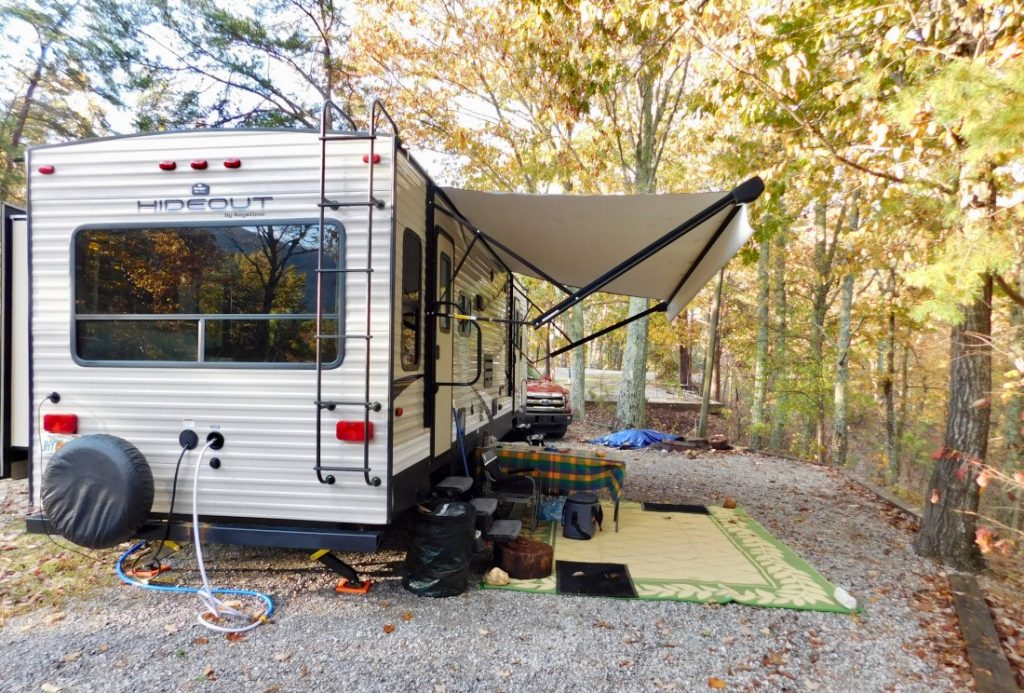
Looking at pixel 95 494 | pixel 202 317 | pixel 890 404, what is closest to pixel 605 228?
pixel 202 317

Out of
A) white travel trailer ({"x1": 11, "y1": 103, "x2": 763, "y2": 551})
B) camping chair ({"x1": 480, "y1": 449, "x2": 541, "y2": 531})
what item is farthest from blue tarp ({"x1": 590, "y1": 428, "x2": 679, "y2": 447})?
white travel trailer ({"x1": 11, "y1": 103, "x2": 763, "y2": 551})

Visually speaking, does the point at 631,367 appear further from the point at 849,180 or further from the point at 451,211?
the point at 451,211

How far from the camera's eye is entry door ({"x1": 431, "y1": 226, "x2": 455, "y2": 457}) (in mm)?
4195

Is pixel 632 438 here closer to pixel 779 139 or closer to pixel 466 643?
pixel 779 139

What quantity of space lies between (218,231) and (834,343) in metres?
14.1

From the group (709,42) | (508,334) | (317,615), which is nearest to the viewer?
(317,615)

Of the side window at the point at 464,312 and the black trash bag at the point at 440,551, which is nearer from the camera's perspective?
the black trash bag at the point at 440,551

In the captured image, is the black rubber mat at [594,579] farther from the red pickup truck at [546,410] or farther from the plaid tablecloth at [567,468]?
the red pickup truck at [546,410]

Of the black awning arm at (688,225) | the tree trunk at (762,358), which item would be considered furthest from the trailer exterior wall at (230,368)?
the tree trunk at (762,358)

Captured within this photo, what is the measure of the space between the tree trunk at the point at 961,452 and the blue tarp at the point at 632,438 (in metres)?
5.50

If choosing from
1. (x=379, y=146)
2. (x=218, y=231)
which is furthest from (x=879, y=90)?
(x=218, y=231)

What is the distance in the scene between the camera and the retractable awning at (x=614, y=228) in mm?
3867

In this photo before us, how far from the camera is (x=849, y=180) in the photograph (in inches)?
244

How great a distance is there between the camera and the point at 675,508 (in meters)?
6.06
